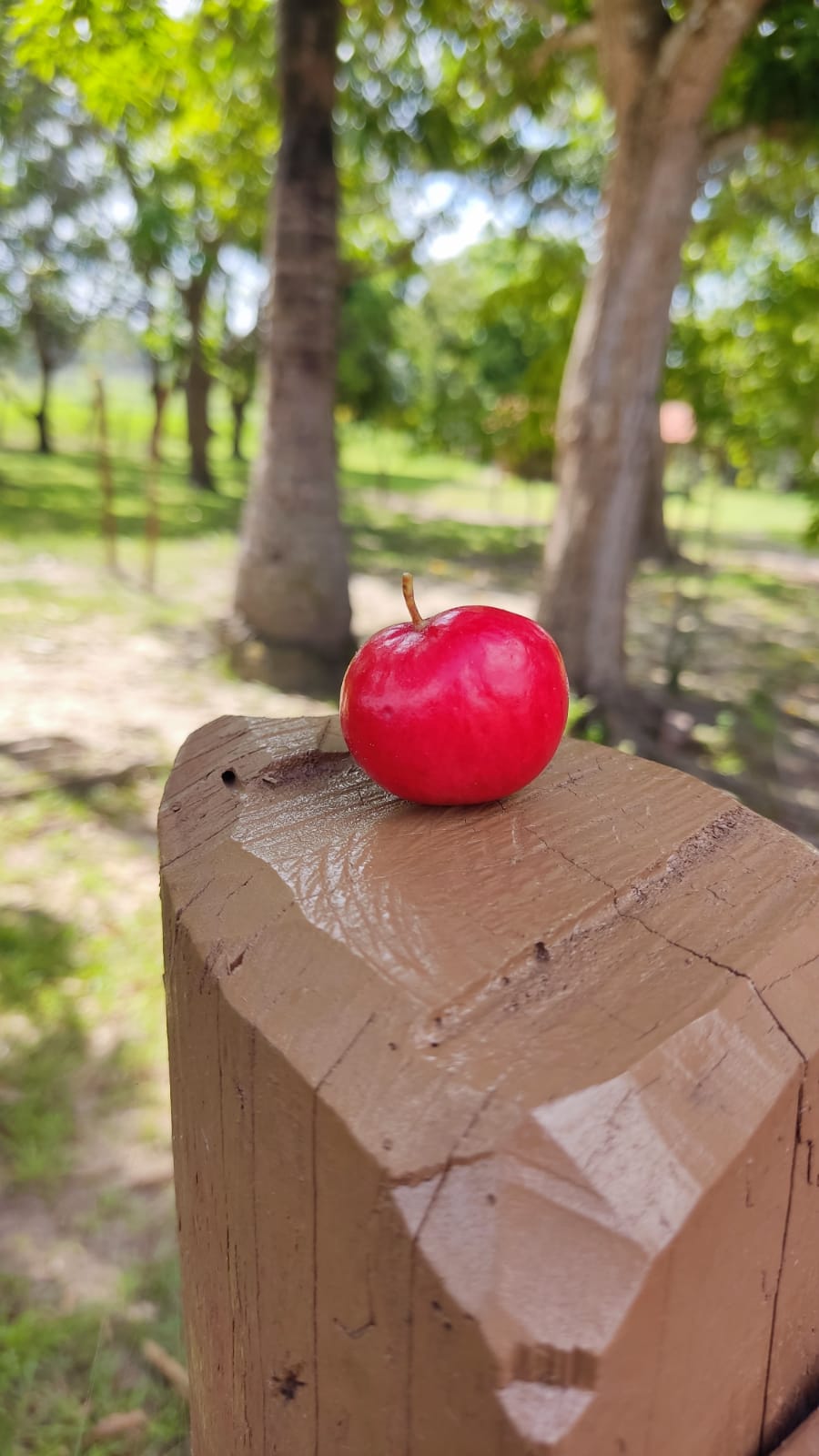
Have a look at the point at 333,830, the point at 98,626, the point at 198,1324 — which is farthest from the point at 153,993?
the point at 98,626

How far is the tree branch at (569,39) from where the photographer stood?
198 inches

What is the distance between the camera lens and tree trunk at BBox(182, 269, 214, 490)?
14562 mm

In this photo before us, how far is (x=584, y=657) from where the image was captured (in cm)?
582

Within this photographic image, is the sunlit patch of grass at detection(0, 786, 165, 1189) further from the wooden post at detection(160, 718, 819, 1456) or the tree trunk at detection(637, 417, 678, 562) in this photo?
the tree trunk at detection(637, 417, 678, 562)

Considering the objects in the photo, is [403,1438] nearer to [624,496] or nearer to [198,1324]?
[198,1324]

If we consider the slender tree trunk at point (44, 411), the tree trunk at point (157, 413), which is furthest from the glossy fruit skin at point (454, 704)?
the slender tree trunk at point (44, 411)

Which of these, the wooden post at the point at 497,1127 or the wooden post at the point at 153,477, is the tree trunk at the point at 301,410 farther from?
the wooden post at the point at 497,1127

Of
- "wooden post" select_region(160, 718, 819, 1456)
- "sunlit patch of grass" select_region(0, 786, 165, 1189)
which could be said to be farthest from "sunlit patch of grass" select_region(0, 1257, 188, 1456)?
"wooden post" select_region(160, 718, 819, 1456)

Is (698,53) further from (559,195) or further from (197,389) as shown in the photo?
(197,389)

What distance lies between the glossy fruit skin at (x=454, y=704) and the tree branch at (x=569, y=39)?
5.15m

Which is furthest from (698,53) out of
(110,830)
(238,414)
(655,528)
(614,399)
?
(238,414)

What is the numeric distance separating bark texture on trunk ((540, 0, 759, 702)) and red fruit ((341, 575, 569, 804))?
176 inches

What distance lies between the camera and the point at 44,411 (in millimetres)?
18828

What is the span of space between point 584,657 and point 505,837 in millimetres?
4816
